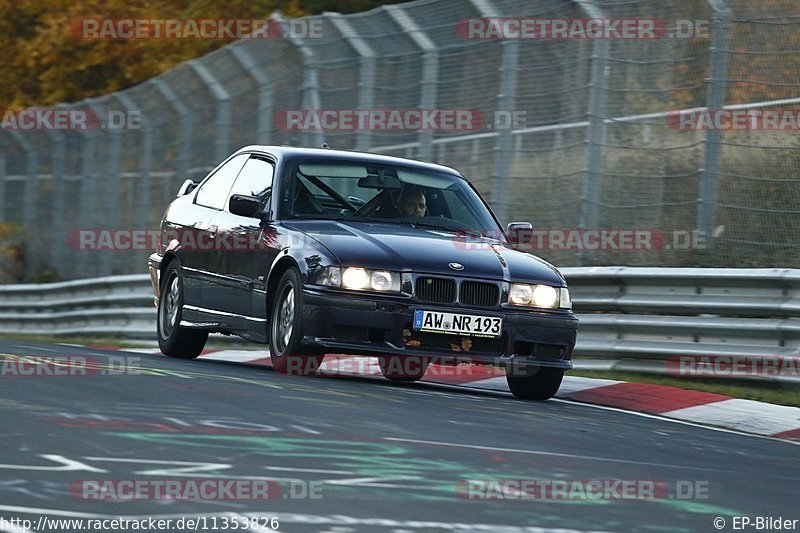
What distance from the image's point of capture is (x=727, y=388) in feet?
39.1

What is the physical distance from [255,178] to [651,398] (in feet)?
10.4

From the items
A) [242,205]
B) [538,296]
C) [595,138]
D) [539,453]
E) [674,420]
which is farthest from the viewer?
[595,138]

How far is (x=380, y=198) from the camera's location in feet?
38.2

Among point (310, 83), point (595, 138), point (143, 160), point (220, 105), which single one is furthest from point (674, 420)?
point (143, 160)

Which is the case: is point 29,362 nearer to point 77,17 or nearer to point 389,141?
point 389,141

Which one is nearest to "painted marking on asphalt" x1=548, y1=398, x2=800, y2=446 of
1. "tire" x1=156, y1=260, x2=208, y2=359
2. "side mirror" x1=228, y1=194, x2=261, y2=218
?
"side mirror" x1=228, y1=194, x2=261, y2=218

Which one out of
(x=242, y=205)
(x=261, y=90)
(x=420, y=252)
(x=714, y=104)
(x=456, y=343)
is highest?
(x=261, y=90)

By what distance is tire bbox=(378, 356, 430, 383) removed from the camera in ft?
39.6

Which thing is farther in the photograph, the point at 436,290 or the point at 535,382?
the point at 535,382

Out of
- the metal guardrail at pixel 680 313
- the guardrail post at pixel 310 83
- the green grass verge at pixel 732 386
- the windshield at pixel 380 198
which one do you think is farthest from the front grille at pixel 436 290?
the guardrail post at pixel 310 83

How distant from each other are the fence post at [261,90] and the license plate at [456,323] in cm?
791

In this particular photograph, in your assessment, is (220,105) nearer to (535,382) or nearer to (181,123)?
(181,123)

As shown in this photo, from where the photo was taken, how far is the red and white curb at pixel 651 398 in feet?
33.3

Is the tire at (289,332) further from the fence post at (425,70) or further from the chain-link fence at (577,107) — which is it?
the fence post at (425,70)
